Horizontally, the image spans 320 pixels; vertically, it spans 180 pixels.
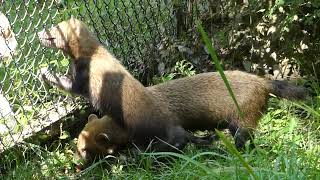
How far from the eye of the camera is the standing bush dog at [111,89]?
450 centimetres

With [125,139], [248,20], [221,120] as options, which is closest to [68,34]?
[125,139]

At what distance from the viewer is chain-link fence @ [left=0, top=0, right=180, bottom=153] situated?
4902 mm

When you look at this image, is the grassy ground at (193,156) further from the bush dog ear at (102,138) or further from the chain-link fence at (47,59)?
the chain-link fence at (47,59)

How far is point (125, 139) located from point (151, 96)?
1.54 ft

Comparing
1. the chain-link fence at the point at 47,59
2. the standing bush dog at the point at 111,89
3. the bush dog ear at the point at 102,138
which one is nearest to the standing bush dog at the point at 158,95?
the standing bush dog at the point at 111,89

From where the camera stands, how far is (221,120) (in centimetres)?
456

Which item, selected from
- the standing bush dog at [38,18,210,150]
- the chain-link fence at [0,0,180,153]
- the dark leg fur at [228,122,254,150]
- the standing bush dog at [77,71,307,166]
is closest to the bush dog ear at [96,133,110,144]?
the standing bush dog at [77,71,307,166]

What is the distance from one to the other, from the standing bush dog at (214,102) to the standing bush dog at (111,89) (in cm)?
11

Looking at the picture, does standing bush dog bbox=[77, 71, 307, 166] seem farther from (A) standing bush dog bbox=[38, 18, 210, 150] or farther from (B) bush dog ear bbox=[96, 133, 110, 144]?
(A) standing bush dog bbox=[38, 18, 210, 150]

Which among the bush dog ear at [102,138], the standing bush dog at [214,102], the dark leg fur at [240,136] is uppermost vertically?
the standing bush dog at [214,102]

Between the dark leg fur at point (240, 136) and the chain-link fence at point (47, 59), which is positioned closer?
the dark leg fur at point (240, 136)

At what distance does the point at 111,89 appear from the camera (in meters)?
4.61

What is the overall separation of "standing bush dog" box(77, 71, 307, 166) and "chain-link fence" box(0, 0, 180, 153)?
51cm

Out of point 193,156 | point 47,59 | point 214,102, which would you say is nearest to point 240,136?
point 214,102
